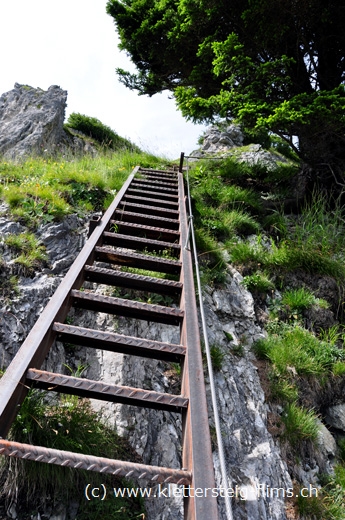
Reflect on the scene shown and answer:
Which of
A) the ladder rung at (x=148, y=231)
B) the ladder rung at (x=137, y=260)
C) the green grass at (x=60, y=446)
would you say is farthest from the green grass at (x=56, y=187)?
the green grass at (x=60, y=446)

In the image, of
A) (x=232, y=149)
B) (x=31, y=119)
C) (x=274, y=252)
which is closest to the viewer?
(x=274, y=252)

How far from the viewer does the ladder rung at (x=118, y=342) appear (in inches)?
100

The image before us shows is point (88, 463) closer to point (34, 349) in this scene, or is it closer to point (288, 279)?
point (34, 349)

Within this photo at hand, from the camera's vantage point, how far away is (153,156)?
934cm

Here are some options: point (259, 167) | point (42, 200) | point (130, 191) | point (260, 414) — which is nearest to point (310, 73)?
point (259, 167)

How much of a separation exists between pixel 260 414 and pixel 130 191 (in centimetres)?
382

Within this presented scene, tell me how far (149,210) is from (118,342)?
3.07 m

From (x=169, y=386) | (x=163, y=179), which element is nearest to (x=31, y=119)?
(x=163, y=179)

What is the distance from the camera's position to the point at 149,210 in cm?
534

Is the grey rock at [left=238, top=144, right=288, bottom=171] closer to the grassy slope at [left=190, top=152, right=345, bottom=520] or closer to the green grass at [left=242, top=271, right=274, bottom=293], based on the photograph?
the grassy slope at [left=190, top=152, right=345, bottom=520]

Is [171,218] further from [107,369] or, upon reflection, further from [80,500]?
[80,500]

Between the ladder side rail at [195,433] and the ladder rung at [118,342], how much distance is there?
5.3 inches

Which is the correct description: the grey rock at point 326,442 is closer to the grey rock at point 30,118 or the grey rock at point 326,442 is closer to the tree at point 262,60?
the tree at point 262,60

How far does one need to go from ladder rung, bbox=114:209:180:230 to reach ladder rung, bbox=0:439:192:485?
347 centimetres
